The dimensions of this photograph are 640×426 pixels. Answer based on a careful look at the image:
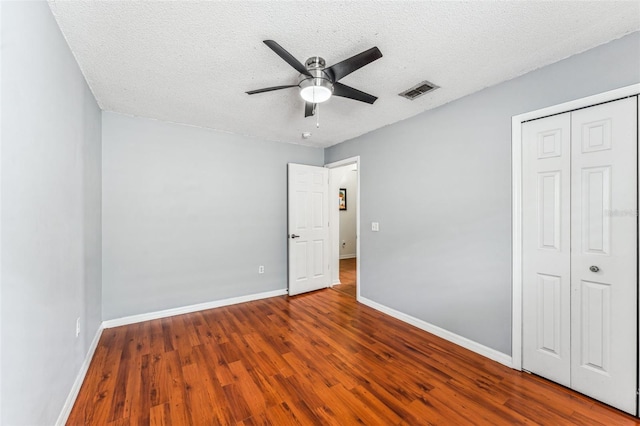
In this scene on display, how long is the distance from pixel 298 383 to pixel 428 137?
109 inches

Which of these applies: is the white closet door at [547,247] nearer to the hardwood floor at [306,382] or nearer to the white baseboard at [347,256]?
the hardwood floor at [306,382]

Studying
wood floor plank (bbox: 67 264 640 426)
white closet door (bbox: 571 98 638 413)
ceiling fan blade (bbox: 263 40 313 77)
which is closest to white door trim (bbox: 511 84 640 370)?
wood floor plank (bbox: 67 264 640 426)

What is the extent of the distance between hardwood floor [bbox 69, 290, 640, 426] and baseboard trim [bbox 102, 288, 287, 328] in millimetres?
152

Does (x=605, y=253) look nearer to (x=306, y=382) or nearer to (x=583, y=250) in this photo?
(x=583, y=250)

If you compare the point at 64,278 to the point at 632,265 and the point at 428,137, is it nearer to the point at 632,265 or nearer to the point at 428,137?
the point at 428,137

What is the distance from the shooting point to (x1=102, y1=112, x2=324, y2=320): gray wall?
10.0ft

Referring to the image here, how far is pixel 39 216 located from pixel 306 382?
202 cm

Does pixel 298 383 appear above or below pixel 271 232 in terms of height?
below

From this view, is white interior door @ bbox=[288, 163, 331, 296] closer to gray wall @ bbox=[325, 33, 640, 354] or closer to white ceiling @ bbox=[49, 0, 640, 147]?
gray wall @ bbox=[325, 33, 640, 354]

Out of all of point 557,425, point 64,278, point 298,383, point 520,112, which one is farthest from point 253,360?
point 520,112

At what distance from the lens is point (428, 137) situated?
295cm

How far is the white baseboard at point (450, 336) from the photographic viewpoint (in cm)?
231

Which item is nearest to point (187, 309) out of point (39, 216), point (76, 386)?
point (76, 386)

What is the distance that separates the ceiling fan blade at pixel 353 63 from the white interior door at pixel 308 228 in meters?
2.45
